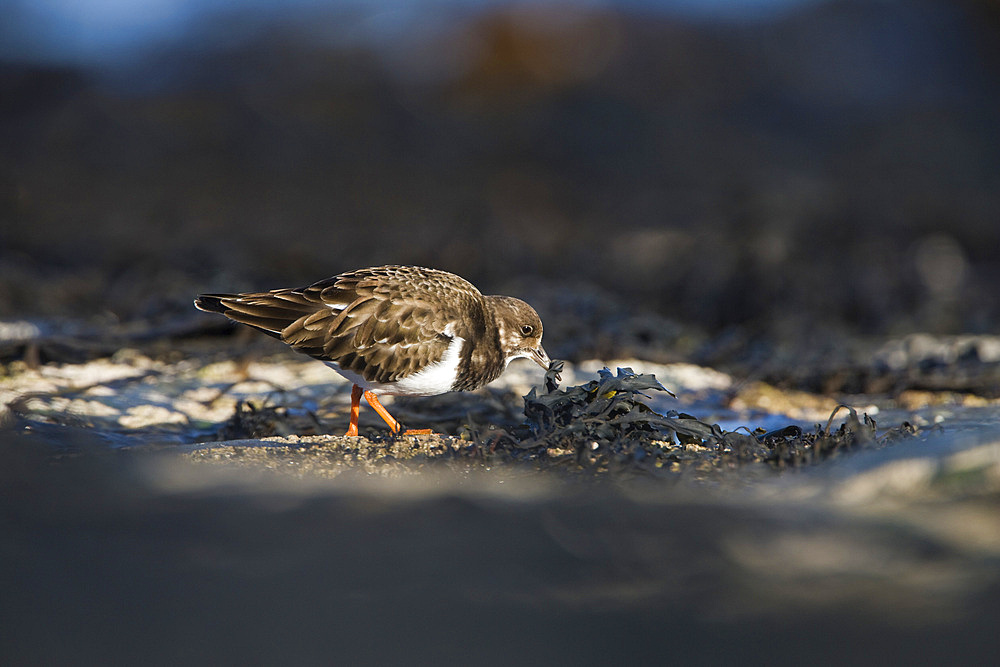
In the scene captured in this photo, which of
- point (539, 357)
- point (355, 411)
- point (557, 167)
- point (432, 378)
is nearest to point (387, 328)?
point (432, 378)

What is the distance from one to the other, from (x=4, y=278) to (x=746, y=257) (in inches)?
250

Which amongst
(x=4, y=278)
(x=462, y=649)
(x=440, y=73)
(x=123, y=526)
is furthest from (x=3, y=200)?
(x=462, y=649)

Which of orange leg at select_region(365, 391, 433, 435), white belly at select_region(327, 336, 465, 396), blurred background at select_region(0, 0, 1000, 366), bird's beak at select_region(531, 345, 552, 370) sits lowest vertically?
orange leg at select_region(365, 391, 433, 435)

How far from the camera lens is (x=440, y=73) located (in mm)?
14422

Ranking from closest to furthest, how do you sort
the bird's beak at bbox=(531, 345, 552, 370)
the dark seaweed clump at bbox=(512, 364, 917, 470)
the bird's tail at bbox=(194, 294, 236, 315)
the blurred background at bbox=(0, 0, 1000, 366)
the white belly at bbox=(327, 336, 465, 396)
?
1. the dark seaweed clump at bbox=(512, 364, 917, 470)
2. the white belly at bbox=(327, 336, 465, 396)
3. the bird's tail at bbox=(194, 294, 236, 315)
4. the bird's beak at bbox=(531, 345, 552, 370)
5. the blurred background at bbox=(0, 0, 1000, 366)

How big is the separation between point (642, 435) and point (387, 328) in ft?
3.77

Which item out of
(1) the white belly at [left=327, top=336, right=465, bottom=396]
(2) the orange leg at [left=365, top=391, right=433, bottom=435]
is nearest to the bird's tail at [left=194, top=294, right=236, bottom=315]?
(1) the white belly at [left=327, top=336, right=465, bottom=396]

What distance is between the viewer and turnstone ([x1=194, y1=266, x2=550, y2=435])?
338cm

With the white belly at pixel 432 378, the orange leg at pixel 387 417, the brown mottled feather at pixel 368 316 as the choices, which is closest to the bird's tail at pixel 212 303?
the brown mottled feather at pixel 368 316

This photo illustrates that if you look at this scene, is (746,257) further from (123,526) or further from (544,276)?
(123,526)

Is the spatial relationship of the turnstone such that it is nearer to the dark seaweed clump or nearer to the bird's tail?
the bird's tail

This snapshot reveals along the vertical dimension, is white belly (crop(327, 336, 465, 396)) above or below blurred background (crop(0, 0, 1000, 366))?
below

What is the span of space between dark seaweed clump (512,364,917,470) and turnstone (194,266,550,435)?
15.7 inches

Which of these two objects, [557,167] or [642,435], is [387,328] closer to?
[642,435]
